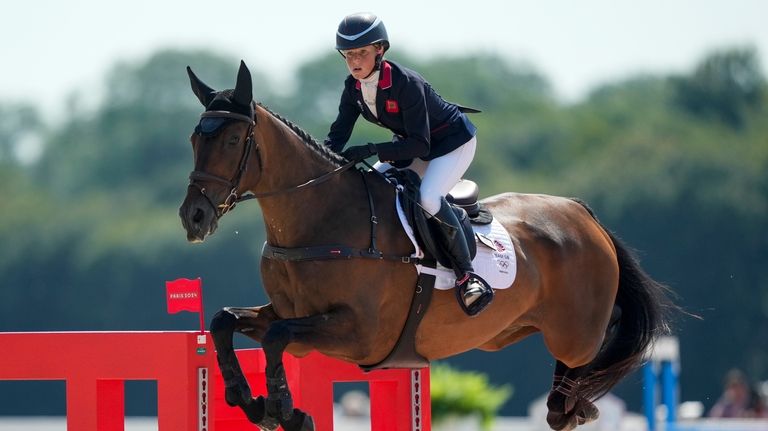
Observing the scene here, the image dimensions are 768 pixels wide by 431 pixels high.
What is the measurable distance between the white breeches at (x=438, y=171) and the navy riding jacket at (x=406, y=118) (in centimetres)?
5

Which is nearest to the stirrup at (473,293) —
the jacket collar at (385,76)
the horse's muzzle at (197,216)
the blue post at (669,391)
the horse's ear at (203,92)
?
the jacket collar at (385,76)

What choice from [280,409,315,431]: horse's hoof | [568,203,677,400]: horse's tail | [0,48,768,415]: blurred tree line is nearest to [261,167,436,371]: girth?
[280,409,315,431]: horse's hoof

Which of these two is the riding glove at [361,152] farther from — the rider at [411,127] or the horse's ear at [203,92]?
the horse's ear at [203,92]

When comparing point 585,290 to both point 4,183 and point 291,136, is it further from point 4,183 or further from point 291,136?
point 4,183

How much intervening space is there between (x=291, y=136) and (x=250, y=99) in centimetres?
42

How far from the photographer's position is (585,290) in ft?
25.6

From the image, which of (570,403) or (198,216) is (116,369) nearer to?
(198,216)

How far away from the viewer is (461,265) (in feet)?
21.6

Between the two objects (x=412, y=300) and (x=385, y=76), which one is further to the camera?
(x=412, y=300)

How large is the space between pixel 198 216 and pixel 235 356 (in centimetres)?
100

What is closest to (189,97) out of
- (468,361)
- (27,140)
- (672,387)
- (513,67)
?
(27,140)

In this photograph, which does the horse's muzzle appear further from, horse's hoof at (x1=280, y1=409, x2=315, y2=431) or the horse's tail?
the horse's tail

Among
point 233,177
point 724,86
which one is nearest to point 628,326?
point 233,177

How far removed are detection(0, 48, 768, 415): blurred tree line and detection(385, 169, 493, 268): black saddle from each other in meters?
13.6
